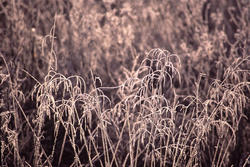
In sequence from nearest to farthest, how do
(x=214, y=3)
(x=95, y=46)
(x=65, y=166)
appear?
(x=65, y=166)
(x=95, y=46)
(x=214, y=3)

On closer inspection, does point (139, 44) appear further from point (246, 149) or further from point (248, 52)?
point (246, 149)

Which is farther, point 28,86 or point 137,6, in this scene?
point 137,6

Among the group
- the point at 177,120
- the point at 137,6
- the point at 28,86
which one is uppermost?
the point at 137,6

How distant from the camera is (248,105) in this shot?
1986 mm

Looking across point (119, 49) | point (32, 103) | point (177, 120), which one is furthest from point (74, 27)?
point (177, 120)

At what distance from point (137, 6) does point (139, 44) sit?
0.51 m

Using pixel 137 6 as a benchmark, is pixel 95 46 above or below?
below

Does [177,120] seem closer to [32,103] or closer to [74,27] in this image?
[32,103]

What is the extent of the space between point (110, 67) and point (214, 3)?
1586 mm

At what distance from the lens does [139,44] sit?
2949mm

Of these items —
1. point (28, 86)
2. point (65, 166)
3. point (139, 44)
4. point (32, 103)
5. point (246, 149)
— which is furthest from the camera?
point (139, 44)

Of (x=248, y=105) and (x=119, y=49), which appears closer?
(x=248, y=105)

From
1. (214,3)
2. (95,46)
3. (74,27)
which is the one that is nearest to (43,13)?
(74,27)

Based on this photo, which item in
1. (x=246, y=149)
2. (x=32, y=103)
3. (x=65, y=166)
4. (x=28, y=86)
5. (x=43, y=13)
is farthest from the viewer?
(x=43, y=13)
